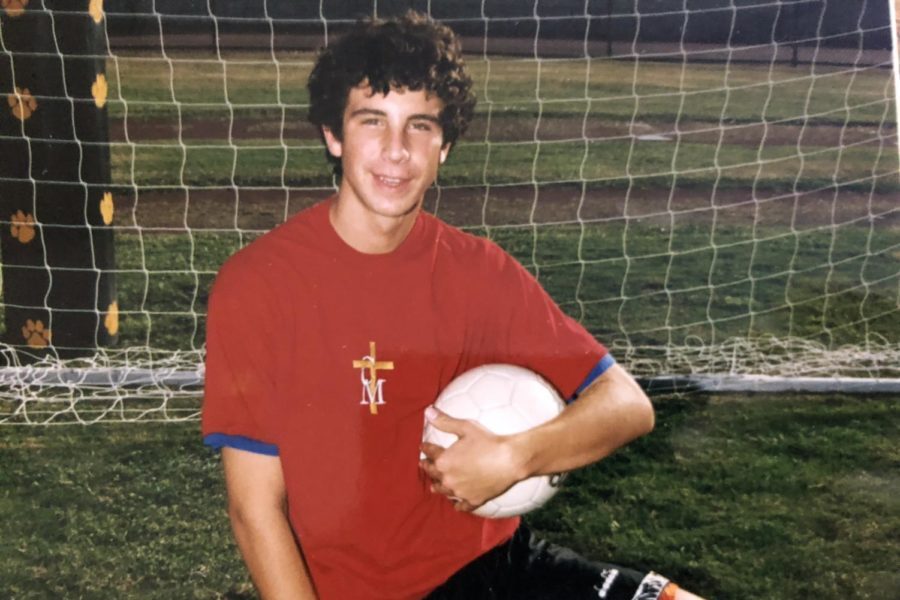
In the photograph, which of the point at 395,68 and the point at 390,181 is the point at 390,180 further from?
the point at 395,68

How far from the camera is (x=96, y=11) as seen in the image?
1.71 m

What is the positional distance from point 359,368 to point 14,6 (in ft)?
2.87

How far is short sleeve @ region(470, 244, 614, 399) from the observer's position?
4.48 feet

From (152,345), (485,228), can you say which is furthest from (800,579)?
(152,345)

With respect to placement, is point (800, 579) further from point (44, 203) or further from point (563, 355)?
point (44, 203)

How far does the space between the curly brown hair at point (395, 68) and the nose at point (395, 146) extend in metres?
0.05

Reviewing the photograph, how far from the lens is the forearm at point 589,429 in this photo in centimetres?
132

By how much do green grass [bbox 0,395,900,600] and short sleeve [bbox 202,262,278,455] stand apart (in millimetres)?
581

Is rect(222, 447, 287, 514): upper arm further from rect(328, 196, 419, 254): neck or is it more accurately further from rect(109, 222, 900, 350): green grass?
rect(109, 222, 900, 350): green grass

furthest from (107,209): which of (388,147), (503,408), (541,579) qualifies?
(541,579)

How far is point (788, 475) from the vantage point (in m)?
1.93

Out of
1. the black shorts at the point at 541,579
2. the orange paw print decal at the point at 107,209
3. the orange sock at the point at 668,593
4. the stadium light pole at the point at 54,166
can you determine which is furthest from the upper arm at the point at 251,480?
the orange paw print decal at the point at 107,209

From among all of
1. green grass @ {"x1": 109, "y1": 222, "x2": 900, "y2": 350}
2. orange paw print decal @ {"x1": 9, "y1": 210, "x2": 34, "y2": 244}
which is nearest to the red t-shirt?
green grass @ {"x1": 109, "y1": 222, "x2": 900, "y2": 350}

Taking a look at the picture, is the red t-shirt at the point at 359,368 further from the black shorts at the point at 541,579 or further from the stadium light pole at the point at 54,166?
the stadium light pole at the point at 54,166
